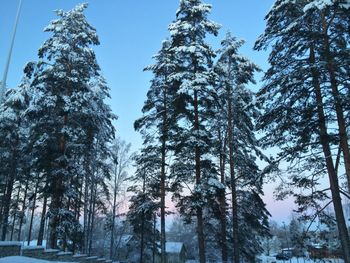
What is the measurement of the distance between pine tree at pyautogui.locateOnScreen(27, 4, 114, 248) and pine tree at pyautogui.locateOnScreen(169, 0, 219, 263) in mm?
5046

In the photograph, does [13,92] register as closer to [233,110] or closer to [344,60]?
[233,110]

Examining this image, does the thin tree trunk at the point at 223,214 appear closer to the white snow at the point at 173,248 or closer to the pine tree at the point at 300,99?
the pine tree at the point at 300,99

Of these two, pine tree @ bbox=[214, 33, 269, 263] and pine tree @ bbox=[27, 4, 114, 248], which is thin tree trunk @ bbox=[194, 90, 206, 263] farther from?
pine tree @ bbox=[27, 4, 114, 248]

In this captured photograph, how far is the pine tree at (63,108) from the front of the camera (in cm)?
1374

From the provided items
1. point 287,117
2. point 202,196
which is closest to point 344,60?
point 287,117

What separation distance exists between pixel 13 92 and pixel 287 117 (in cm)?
2059

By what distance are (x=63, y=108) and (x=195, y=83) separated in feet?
22.5

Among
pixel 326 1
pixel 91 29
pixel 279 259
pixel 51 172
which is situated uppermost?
pixel 91 29

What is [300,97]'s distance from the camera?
10641 millimetres

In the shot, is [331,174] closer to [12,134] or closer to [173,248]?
[12,134]

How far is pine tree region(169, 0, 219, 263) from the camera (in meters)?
13.7

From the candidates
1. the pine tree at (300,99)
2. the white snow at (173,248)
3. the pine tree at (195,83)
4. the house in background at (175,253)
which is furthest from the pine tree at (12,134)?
the white snow at (173,248)

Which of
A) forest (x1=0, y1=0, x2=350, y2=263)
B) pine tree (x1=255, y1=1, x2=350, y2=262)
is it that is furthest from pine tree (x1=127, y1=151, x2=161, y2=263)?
pine tree (x1=255, y1=1, x2=350, y2=262)

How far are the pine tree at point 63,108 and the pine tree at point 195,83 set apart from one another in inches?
199
